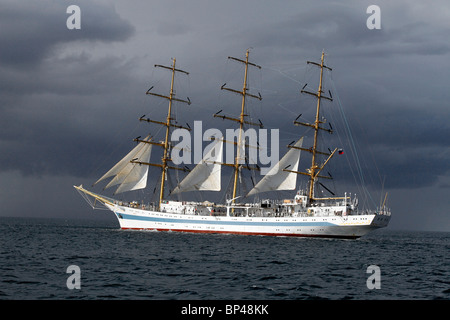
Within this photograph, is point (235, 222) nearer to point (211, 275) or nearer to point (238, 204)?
point (238, 204)

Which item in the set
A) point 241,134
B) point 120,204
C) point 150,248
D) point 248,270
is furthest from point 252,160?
point 248,270

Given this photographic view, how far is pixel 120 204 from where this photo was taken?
76.4 metres

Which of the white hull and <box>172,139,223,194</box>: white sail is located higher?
<box>172,139,223,194</box>: white sail

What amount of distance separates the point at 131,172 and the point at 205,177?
11.8 metres

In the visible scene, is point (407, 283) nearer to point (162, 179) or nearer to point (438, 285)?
point (438, 285)

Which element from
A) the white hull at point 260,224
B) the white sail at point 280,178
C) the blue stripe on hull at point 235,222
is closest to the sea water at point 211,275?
the white hull at point 260,224

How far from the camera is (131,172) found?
75.1m

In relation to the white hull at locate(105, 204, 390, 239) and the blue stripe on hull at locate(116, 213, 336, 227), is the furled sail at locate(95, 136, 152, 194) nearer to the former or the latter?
the white hull at locate(105, 204, 390, 239)

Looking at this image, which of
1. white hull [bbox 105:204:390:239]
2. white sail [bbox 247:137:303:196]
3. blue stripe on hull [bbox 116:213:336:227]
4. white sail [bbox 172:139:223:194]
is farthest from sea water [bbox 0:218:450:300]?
white sail [bbox 172:139:223:194]

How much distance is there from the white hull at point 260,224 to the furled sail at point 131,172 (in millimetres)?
3886

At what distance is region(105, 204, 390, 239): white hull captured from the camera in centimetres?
6156

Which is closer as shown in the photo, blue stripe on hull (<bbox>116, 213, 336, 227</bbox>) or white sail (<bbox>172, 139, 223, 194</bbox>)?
blue stripe on hull (<bbox>116, 213, 336, 227</bbox>)

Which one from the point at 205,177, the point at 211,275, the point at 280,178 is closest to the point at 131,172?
the point at 205,177

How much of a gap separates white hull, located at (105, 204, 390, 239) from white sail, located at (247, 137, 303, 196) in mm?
7302
